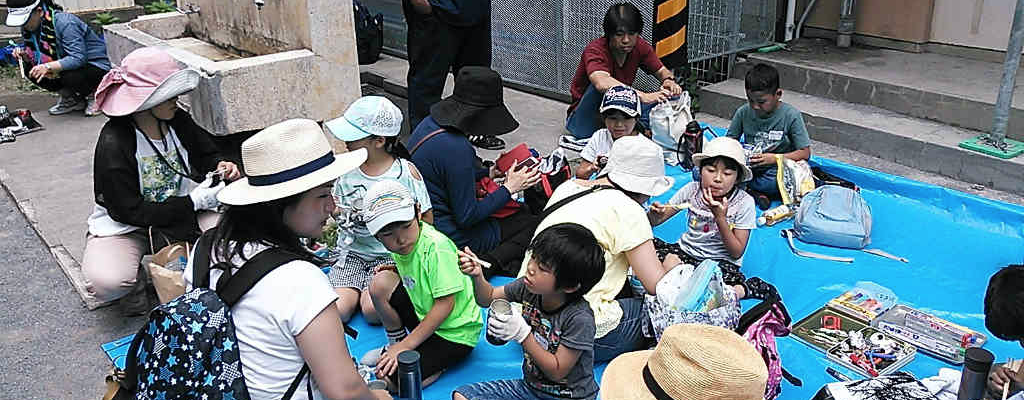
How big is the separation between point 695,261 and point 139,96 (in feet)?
8.52

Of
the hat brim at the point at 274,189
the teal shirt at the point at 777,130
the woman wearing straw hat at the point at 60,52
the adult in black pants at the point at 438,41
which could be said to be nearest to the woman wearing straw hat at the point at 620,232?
the hat brim at the point at 274,189

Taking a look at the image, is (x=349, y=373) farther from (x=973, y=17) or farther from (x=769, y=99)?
(x=973, y=17)

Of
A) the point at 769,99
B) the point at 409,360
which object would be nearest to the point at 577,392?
the point at 409,360

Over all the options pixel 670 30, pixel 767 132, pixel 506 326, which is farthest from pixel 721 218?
pixel 670 30

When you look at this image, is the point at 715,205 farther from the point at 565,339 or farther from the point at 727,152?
the point at 565,339

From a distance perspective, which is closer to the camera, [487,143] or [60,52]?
[487,143]

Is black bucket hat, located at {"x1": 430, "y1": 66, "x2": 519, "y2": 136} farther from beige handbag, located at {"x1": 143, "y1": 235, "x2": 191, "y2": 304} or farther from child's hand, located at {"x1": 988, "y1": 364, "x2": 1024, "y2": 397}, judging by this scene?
child's hand, located at {"x1": 988, "y1": 364, "x2": 1024, "y2": 397}

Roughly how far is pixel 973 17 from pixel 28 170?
7.09 m

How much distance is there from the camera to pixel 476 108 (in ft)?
11.8

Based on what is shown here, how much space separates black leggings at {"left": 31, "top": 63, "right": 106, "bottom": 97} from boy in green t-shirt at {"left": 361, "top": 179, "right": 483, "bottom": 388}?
518 centimetres

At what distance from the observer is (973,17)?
6203mm

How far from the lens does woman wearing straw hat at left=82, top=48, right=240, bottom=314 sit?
138 inches

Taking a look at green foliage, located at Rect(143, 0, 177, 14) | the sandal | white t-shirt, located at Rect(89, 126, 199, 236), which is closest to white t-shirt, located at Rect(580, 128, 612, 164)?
the sandal

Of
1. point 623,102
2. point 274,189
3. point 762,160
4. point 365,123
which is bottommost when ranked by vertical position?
point 762,160
